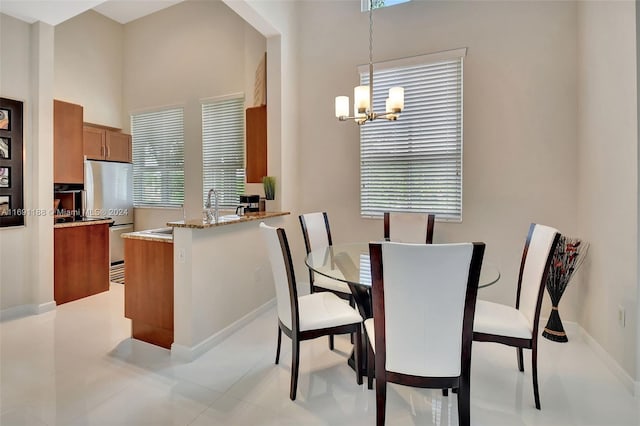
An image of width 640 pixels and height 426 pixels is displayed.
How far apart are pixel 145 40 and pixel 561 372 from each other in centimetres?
685

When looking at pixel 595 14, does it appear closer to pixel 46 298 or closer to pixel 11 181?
pixel 11 181

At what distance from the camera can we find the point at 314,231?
2967 mm

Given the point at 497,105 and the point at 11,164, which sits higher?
the point at 497,105

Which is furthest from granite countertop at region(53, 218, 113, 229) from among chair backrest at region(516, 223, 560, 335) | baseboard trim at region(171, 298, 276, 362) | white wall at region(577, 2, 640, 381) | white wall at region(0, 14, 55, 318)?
white wall at region(577, 2, 640, 381)

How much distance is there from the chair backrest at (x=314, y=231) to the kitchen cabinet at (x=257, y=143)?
978 mm

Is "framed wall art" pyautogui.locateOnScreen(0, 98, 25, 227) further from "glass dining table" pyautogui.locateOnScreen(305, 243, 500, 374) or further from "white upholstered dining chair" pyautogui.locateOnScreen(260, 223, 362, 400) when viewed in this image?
"glass dining table" pyautogui.locateOnScreen(305, 243, 500, 374)

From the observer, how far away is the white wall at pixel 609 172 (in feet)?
6.61

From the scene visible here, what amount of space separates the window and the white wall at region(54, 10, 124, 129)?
4405 millimetres

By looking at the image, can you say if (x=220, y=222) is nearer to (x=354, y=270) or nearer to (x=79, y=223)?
(x=354, y=270)

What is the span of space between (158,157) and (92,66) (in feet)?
5.69

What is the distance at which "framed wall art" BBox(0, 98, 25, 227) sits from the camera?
303 cm

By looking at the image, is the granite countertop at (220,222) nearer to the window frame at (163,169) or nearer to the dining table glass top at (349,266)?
the dining table glass top at (349,266)

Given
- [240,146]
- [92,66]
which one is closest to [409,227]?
[240,146]

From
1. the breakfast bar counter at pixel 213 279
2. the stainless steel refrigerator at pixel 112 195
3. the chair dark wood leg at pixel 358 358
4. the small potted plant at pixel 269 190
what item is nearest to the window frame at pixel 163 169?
the stainless steel refrigerator at pixel 112 195
